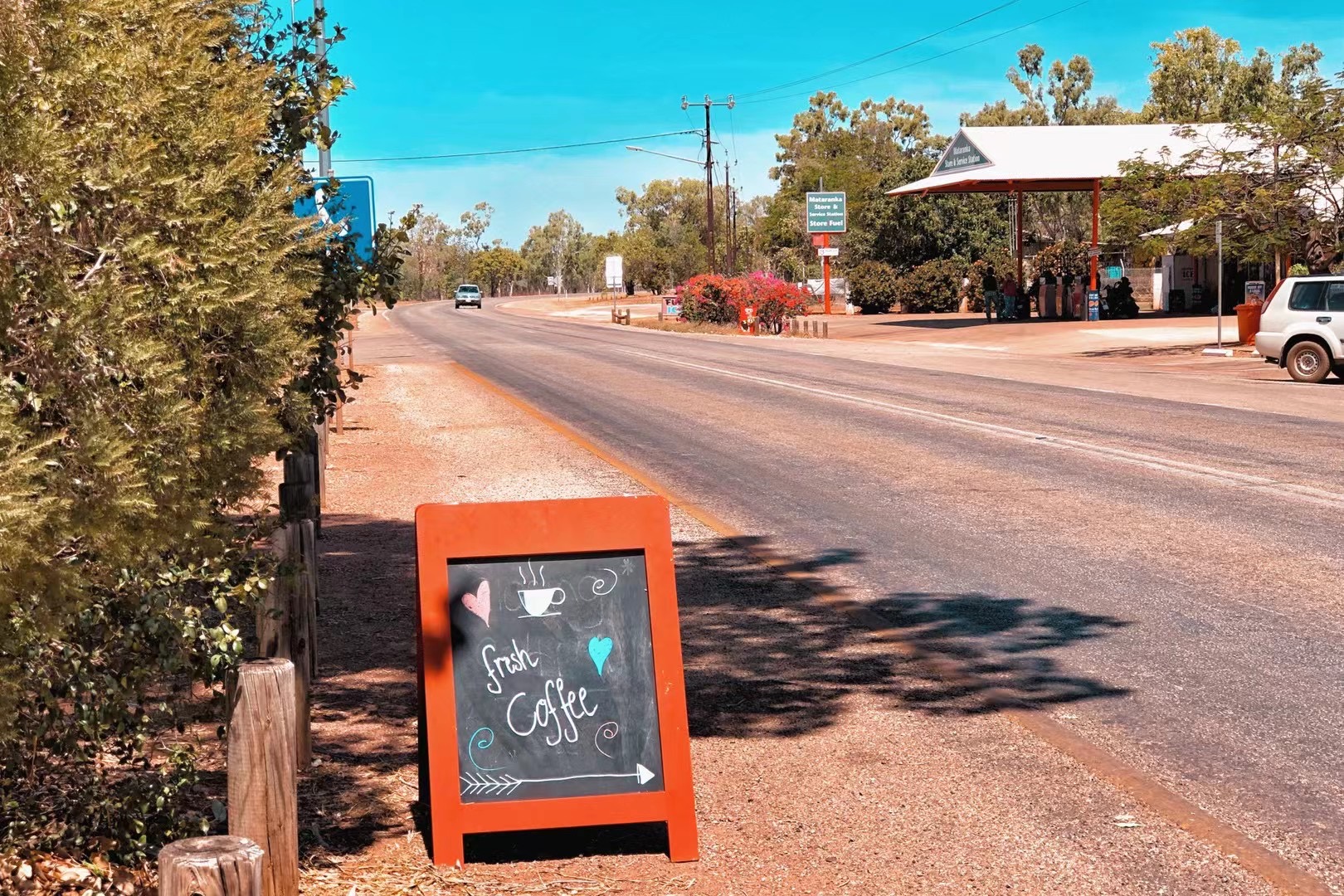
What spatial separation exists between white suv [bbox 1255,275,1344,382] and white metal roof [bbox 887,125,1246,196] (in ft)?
63.3

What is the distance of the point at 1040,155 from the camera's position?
45562 millimetres

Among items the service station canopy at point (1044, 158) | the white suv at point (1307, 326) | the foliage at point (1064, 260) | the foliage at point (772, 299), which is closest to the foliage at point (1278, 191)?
the white suv at point (1307, 326)

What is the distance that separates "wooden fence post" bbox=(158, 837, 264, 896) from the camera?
3.12 meters

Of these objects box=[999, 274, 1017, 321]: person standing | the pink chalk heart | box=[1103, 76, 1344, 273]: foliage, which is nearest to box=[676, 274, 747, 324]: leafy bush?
box=[999, 274, 1017, 321]: person standing

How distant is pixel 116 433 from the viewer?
11.1ft

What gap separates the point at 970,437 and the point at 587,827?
11.5m

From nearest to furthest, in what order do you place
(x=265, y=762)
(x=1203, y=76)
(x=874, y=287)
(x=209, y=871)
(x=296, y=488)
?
(x=209, y=871) → (x=265, y=762) → (x=296, y=488) → (x=874, y=287) → (x=1203, y=76)

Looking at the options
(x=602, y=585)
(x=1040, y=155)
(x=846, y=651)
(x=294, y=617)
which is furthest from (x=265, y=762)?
(x=1040, y=155)

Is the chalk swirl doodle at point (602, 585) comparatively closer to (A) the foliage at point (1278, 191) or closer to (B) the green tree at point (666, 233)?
(A) the foliage at point (1278, 191)

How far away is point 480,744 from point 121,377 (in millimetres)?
1584

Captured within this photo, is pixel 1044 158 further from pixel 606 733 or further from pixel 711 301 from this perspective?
pixel 606 733

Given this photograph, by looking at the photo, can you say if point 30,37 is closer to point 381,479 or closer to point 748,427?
point 381,479

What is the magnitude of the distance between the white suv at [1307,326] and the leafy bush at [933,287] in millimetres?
35545

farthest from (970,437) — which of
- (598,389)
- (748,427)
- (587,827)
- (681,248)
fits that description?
(681,248)
